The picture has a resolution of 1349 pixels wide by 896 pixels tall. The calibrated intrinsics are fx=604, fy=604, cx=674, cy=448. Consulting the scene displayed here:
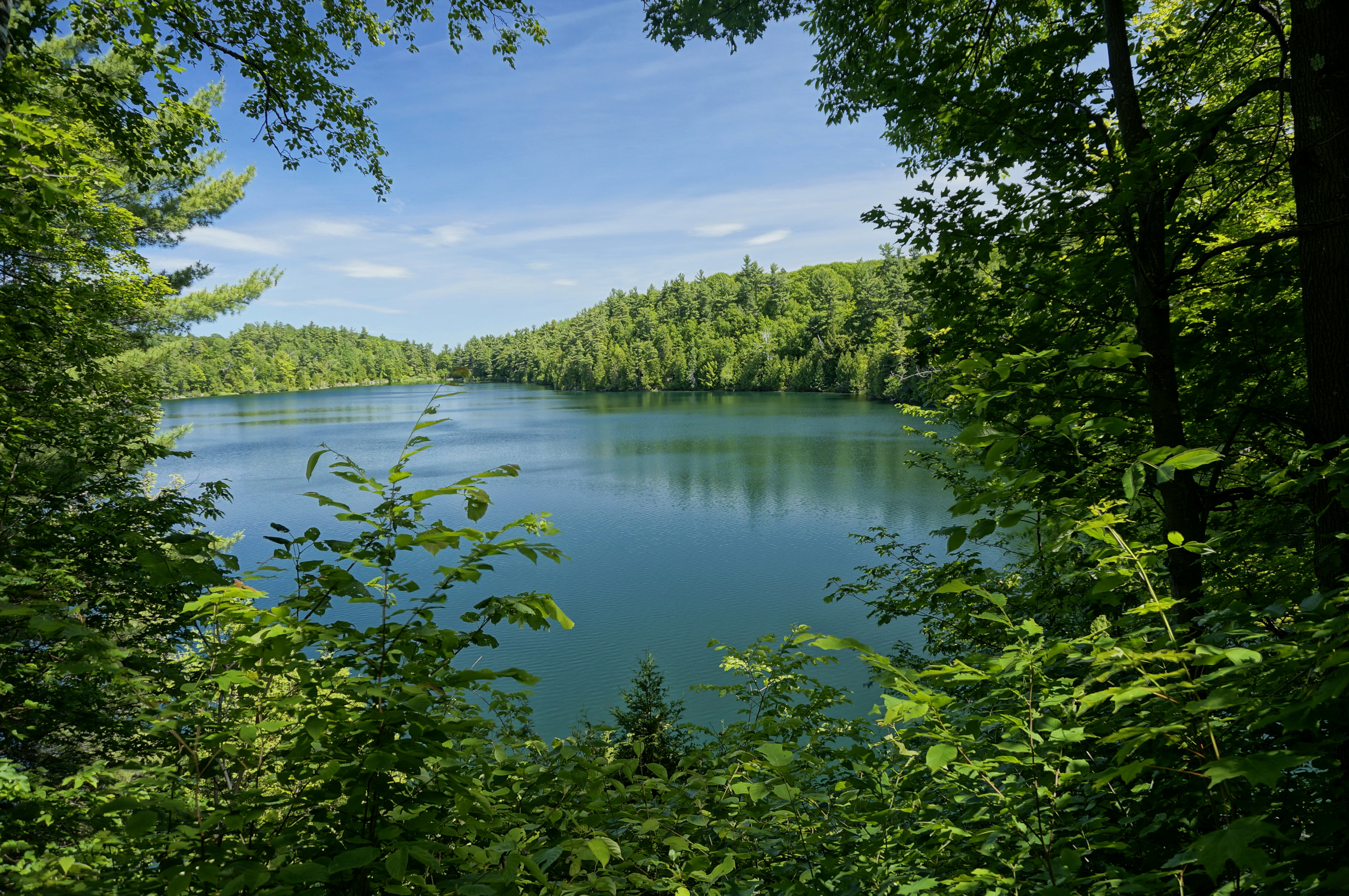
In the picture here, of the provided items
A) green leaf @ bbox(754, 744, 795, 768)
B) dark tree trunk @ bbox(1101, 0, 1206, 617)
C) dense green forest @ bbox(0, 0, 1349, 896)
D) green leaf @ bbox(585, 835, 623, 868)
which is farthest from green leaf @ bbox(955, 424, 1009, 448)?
dark tree trunk @ bbox(1101, 0, 1206, 617)

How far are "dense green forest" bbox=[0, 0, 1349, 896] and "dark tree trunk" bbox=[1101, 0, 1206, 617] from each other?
0.06ft

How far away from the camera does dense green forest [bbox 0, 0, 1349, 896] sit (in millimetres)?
1289

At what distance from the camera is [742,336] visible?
9469 cm

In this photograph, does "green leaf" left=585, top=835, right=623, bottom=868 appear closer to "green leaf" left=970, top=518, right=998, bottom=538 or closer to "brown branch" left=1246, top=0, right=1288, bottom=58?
"green leaf" left=970, top=518, right=998, bottom=538

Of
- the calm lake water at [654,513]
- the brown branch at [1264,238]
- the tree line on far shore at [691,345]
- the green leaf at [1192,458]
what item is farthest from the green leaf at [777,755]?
the tree line on far shore at [691,345]

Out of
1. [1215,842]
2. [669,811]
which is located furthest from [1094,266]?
[669,811]

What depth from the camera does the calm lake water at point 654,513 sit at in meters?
11.2

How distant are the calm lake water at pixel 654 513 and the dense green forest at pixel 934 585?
227cm

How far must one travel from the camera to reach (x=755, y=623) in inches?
473

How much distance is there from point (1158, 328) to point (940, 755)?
2411 millimetres

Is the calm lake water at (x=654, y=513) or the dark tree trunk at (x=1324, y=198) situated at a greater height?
the dark tree trunk at (x=1324, y=198)

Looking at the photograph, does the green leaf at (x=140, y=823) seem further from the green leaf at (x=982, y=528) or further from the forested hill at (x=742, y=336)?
the forested hill at (x=742, y=336)

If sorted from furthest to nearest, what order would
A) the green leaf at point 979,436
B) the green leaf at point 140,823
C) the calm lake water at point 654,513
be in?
1. the calm lake water at point 654,513
2. the green leaf at point 979,436
3. the green leaf at point 140,823

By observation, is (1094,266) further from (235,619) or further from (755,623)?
(755,623)
